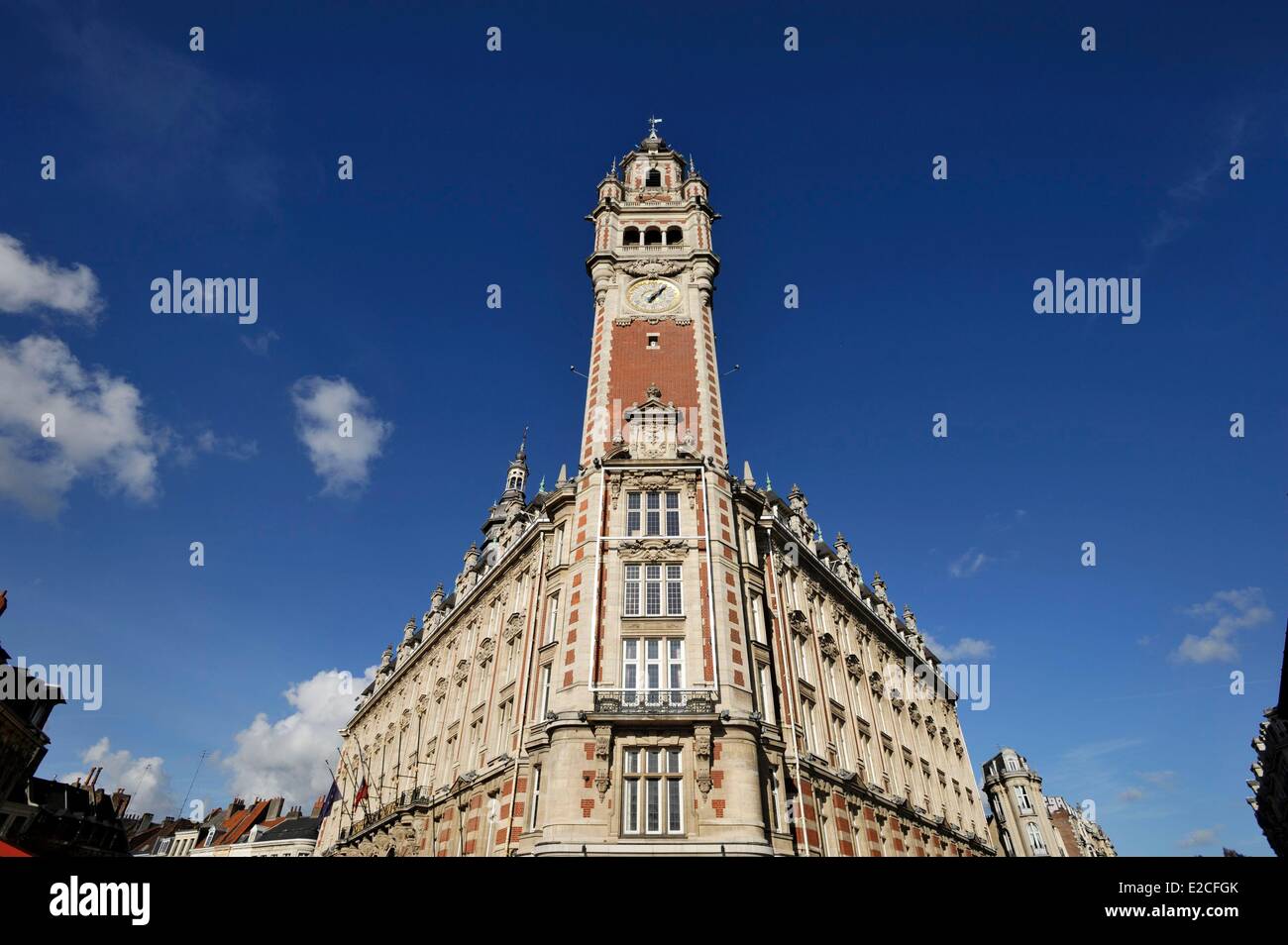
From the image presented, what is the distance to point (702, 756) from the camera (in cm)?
2348

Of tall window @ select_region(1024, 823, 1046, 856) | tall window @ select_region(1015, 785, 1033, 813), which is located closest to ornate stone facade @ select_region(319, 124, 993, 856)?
tall window @ select_region(1024, 823, 1046, 856)

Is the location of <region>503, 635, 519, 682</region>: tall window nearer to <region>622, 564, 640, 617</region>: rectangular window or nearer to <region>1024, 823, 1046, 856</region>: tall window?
<region>622, 564, 640, 617</region>: rectangular window

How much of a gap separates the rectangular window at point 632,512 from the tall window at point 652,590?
1.97 metres

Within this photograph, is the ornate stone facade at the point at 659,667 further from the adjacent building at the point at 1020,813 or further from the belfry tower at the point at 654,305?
the adjacent building at the point at 1020,813

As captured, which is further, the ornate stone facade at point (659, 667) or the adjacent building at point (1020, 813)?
the adjacent building at point (1020, 813)

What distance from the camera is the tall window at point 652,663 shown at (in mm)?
26078

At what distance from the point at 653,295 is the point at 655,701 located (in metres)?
26.3

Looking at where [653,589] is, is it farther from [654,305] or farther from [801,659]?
[654,305]

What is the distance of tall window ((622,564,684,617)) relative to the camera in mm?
27969

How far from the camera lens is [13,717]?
180ft

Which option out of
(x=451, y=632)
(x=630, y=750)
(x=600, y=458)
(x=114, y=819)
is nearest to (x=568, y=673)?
(x=630, y=750)

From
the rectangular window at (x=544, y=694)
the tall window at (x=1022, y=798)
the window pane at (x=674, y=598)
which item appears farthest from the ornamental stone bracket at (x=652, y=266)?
the tall window at (x=1022, y=798)

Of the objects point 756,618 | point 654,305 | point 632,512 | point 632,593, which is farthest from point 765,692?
point 654,305
